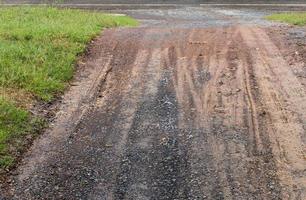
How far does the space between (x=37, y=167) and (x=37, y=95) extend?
243 centimetres

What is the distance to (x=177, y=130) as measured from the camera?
22.6ft

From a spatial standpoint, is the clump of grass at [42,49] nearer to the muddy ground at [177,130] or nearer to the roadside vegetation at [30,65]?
the roadside vegetation at [30,65]

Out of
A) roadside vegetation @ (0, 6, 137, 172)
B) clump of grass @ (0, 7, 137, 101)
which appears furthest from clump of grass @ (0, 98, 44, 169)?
clump of grass @ (0, 7, 137, 101)

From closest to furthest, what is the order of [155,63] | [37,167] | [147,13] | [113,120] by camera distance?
[37,167] < [113,120] < [155,63] < [147,13]

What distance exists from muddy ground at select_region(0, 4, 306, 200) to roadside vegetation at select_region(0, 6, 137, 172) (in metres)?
0.27

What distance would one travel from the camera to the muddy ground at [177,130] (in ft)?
18.0

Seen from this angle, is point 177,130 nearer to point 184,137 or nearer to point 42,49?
point 184,137

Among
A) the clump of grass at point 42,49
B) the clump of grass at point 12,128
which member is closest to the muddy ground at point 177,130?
the clump of grass at point 12,128

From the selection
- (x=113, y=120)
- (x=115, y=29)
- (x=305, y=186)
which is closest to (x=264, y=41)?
(x=115, y=29)

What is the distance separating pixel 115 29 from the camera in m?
14.8

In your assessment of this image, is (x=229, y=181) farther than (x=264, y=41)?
No

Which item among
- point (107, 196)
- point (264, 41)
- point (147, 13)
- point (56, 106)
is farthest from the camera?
point (147, 13)

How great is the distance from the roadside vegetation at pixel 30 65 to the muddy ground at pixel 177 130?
0.89 ft

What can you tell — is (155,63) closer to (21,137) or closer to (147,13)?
(21,137)
